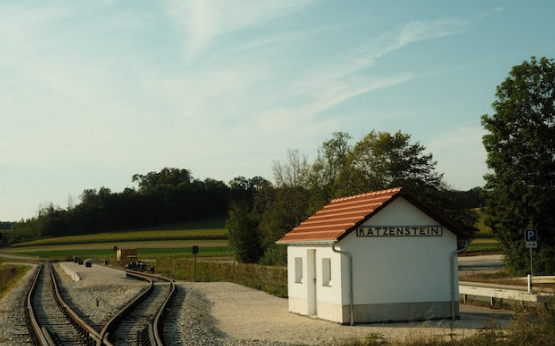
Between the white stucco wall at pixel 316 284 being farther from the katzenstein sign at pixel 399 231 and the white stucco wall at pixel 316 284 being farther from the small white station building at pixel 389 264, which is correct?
the katzenstein sign at pixel 399 231

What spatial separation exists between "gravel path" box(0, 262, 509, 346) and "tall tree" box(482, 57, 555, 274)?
15333 millimetres

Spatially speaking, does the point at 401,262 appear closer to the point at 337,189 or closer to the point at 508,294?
the point at 508,294

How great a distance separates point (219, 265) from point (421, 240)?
3205 centimetres

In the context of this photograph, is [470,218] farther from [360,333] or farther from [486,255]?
[360,333]

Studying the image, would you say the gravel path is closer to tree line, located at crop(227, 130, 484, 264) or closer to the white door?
the white door

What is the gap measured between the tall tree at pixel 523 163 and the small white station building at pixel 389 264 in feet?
64.5

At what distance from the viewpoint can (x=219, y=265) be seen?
163 feet

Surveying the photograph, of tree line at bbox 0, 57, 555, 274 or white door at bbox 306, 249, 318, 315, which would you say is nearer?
white door at bbox 306, 249, 318, 315

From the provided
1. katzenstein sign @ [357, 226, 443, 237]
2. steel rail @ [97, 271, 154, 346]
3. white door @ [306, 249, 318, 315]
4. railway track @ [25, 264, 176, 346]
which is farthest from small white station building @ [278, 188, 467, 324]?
steel rail @ [97, 271, 154, 346]

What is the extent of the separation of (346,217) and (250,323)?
424 centimetres

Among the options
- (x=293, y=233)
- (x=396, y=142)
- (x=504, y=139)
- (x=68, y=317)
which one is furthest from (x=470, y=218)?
(x=68, y=317)

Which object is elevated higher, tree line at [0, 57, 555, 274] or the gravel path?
tree line at [0, 57, 555, 274]

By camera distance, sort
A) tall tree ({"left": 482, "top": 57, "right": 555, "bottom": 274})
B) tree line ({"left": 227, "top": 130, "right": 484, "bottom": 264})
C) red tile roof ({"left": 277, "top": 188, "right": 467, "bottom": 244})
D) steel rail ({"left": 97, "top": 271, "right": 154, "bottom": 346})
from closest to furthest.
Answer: steel rail ({"left": 97, "top": 271, "right": 154, "bottom": 346}) < red tile roof ({"left": 277, "top": 188, "right": 467, "bottom": 244}) < tall tree ({"left": 482, "top": 57, "right": 555, "bottom": 274}) < tree line ({"left": 227, "top": 130, "right": 484, "bottom": 264})

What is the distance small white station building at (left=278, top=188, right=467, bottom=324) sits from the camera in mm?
18391
